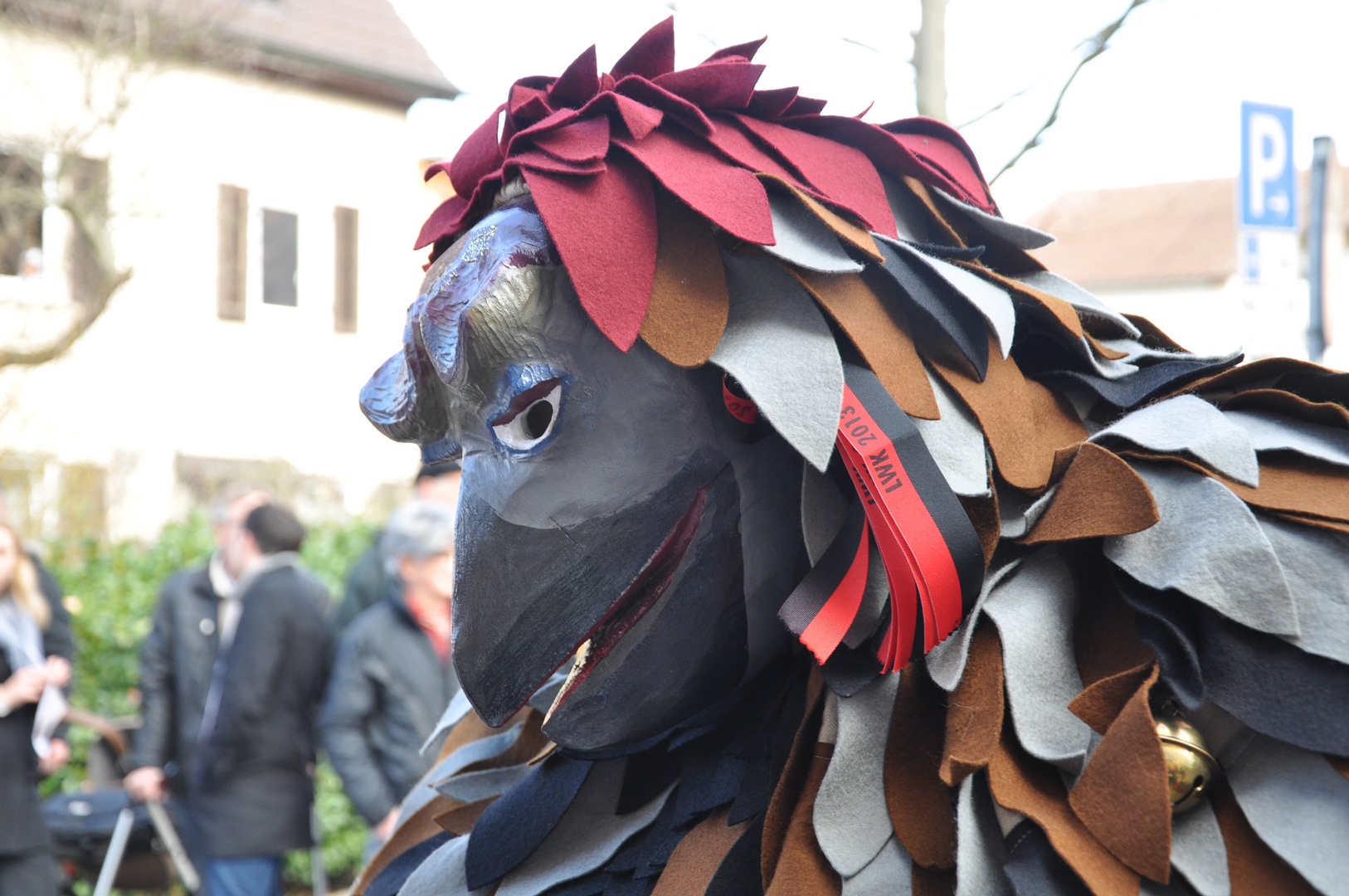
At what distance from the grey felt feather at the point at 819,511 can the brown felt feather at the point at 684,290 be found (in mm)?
188

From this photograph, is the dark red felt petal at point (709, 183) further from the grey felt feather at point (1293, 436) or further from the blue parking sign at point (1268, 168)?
the blue parking sign at point (1268, 168)

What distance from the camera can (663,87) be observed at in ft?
4.51

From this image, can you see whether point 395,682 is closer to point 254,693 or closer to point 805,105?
point 254,693

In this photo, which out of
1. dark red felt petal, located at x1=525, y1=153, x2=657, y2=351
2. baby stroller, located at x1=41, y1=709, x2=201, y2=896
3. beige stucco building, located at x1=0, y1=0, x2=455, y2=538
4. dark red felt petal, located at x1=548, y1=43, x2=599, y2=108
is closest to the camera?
dark red felt petal, located at x1=525, y1=153, x2=657, y2=351

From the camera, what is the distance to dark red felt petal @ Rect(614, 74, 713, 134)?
52.7 inches

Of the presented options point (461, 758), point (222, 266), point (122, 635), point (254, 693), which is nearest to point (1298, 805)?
point (461, 758)

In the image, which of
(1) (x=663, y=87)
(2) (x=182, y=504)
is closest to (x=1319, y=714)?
(1) (x=663, y=87)

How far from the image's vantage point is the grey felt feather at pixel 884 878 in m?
1.14

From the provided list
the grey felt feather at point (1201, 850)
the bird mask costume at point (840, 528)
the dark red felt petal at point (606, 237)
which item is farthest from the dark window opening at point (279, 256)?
the grey felt feather at point (1201, 850)

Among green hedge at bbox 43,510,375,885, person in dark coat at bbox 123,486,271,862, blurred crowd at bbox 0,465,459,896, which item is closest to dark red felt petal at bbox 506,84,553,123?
blurred crowd at bbox 0,465,459,896

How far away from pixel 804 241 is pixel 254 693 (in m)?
3.60

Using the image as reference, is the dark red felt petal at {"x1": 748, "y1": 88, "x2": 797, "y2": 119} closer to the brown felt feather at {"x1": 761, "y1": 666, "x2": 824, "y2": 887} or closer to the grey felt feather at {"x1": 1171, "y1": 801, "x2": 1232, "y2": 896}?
the brown felt feather at {"x1": 761, "y1": 666, "x2": 824, "y2": 887}

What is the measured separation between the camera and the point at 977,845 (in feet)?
3.60

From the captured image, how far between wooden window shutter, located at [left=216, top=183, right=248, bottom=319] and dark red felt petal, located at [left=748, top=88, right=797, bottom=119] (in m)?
13.1
